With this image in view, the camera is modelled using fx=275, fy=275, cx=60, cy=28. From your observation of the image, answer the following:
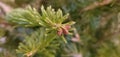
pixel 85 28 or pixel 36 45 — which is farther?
pixel 85 28

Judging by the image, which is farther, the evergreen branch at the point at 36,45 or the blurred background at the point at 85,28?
the blurred background at the point at 85,28

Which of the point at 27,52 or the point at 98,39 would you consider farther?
the point at 98,39

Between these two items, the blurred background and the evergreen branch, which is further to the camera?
the blurred background

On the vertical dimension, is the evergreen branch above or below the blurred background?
below

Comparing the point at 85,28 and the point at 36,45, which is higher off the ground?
the point at 85,28

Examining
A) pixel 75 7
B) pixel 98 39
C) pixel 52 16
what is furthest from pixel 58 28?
pixel 98 39

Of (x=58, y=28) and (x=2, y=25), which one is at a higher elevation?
(x=2, y=25)

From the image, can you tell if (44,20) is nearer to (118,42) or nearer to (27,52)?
(27,52)
